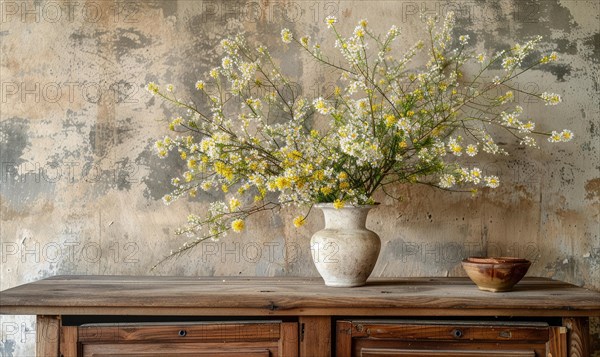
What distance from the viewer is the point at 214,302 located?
6.17 feet

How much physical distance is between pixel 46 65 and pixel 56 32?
166 millimetres

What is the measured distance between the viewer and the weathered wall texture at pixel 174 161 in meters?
2.54

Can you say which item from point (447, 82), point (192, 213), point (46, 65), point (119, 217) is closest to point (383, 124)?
point (447, 82)

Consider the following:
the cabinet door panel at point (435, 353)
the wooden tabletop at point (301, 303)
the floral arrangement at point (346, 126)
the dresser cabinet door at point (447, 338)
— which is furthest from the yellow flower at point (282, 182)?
the cabinet door panel at point (435, 353)

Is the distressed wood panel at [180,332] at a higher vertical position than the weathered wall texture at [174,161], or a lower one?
lower

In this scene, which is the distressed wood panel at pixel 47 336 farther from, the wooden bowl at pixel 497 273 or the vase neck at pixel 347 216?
the wooden bowl at pixel 497 273

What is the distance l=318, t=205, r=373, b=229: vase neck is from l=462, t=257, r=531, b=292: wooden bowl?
1.41 feet

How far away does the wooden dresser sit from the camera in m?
1.87

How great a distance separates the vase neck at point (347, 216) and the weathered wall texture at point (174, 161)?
42 cm

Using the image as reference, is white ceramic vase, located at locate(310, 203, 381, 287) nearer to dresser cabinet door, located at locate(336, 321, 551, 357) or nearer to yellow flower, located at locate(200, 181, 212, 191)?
dresser cabinet door, located at locate(336, 321, 551, 357)

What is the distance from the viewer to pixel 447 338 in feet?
6.20

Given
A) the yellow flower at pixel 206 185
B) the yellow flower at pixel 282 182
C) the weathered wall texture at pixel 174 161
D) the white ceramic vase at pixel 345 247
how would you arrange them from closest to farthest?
the yellow flower at pixel 282 182
the white ceramic vase at pixel 345 247
the yellow flower at pixel 206 185
the weathered wall texture at pixel 174 161

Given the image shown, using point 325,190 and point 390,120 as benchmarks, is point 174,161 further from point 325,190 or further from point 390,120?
point 390,120

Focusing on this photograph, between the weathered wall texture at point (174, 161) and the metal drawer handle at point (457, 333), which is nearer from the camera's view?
the metal drawer handle at point (457, 333)
